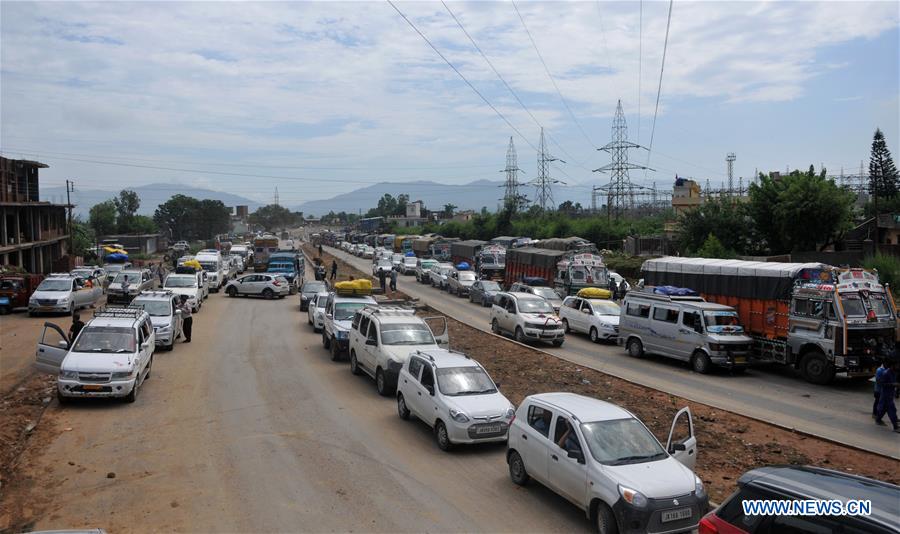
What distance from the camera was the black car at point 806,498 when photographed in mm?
5301

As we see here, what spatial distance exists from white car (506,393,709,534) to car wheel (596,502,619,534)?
12 millimetres

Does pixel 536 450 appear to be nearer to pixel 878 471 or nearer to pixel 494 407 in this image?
pixel 494 407

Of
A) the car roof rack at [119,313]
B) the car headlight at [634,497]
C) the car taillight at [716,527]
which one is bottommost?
the car headlight at [634,497]

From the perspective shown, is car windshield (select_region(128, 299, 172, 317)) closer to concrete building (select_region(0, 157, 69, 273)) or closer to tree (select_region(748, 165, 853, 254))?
concrete building (select_region(0, 157, 69, 273))

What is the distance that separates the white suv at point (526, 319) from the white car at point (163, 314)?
1234cm

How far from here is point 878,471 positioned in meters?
11.3

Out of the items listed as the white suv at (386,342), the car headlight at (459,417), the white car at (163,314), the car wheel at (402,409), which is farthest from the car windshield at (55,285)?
the car headlight at (459,417)

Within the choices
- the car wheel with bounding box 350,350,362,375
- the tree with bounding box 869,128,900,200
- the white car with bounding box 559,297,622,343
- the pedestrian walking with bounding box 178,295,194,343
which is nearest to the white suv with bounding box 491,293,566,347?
the white car with bounding box 559,297,622,343

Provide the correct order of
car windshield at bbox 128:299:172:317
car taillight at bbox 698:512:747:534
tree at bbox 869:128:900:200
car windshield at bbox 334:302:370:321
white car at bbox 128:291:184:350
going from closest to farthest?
1. car taillight at bbox 698:512:747:534
2. white car at bbox 128:291:184:350
3. car windshield at bbox 334:302:370:321
4. car windshield at bbox 128:299:172:317
5. tree at bbox 869:128:900:200

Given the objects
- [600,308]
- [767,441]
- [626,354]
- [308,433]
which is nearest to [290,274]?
[600,308]

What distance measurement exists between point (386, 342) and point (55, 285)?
21.4 m

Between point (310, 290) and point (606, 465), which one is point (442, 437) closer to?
point (606, 465)

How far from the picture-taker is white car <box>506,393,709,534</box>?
8039mm

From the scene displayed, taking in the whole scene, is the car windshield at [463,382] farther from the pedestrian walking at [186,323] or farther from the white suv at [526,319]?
the pedestrian walking at [186,323]
